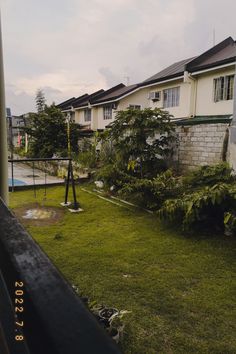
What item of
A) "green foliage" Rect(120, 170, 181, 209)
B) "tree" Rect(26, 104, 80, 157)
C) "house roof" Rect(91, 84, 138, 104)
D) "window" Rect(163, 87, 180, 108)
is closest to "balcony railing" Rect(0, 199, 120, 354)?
"green foliage" Rect(120, 170, 181, 209)

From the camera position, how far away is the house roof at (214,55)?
1160 cm

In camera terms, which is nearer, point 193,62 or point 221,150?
point 221,150

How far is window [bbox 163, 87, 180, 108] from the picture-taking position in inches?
528

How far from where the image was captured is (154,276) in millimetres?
3371

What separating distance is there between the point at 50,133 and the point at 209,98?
8.11m

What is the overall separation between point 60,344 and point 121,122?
24.7 ft

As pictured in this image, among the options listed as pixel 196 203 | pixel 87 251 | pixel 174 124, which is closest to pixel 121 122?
pixel 174 124

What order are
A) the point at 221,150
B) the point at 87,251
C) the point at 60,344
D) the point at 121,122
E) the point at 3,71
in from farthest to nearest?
the point at 121,122
the point at 221,150
the point at 87,251
the point at 3,71
the point at 60,344

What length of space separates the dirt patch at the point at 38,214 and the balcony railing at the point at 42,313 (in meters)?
4.86

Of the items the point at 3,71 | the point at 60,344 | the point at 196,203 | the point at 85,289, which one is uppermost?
the point at 3,71

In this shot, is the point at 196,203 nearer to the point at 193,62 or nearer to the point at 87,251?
the point at 87,251

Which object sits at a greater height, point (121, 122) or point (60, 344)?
point (121, 122)

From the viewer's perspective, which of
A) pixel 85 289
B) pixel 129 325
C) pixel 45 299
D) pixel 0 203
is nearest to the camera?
pixel 45 299

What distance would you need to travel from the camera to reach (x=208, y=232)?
477 cm
